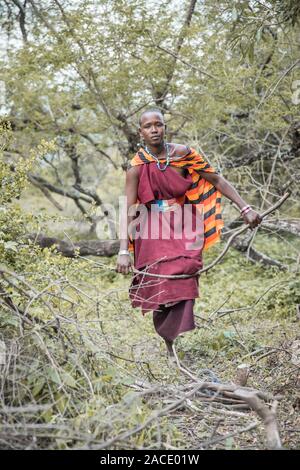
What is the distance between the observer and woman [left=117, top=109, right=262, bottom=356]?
4.24 m

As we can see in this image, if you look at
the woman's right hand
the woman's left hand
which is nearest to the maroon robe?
the woman's right hand

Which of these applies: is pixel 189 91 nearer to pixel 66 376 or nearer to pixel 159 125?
pixel 159 125

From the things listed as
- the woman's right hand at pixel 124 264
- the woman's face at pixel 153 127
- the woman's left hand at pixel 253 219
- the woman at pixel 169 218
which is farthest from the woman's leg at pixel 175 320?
the woman's face at pixel 153 127

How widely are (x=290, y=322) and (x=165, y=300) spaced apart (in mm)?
1592

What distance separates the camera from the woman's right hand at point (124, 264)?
4111 mm

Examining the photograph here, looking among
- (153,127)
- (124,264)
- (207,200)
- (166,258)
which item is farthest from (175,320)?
(153,127)

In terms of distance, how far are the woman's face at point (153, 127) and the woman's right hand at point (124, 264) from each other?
0.83 meters

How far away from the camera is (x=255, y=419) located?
3.12 metres

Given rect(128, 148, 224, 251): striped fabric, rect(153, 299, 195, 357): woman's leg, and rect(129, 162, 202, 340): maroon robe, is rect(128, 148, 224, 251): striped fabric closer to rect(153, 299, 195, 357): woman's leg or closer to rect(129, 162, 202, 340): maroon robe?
rect(129, 162, 202, 340): maroon robe

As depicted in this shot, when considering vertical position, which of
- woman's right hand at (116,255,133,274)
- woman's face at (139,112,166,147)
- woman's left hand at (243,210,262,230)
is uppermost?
woman's face at (139,112,166,147)

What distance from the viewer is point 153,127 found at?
13.9 ft

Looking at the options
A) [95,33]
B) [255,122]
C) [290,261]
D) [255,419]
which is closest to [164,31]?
[95,33]

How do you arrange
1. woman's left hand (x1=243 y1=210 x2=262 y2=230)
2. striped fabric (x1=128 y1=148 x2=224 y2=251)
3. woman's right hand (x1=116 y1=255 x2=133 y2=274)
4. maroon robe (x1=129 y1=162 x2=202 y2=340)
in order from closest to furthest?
woman's left hand (x1=243 y1=210 x2=262 y2=230) < woman's right hand (x1=116 y1=255 x2=133 y2=274) < maroon robe (x1=129 y1=162 x2=202 y2=340) < striped fabric (x1=128 y1=148 x2=224 y2=251)

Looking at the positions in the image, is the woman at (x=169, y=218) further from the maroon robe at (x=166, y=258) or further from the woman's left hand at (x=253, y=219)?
the woman's left hand at (x=253, y=219)
